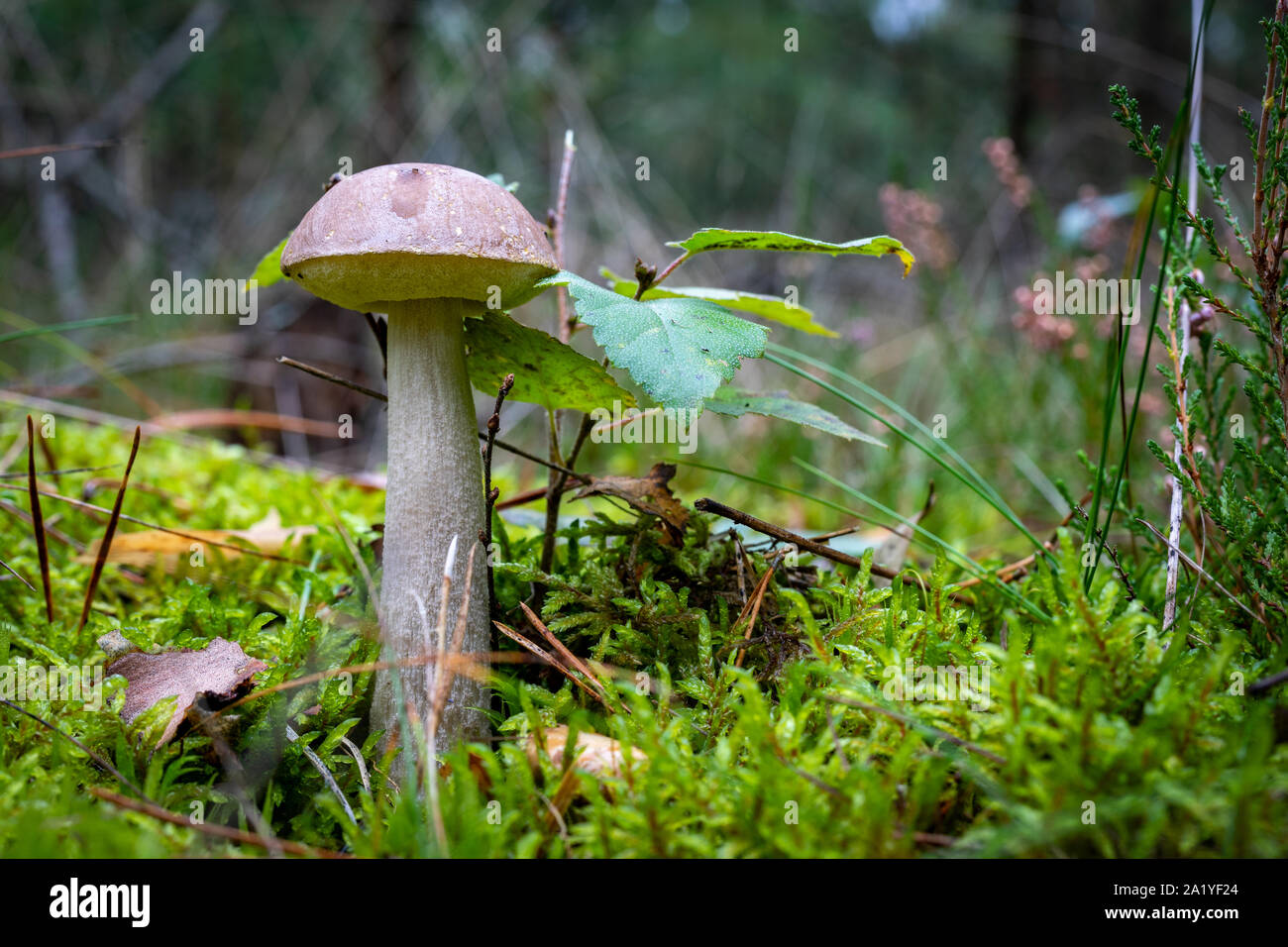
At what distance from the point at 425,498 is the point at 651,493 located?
45 cm

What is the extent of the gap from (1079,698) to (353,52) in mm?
8500

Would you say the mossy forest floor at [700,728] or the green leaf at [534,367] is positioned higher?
the green leaf at [534,367]

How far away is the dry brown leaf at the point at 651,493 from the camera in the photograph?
62.1 inches

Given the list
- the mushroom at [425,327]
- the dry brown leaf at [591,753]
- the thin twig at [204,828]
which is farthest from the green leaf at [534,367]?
the thin twig at [204,828]

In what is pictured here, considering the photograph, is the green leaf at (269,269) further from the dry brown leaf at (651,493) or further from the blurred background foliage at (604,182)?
the blurred background foliage at (604,182)

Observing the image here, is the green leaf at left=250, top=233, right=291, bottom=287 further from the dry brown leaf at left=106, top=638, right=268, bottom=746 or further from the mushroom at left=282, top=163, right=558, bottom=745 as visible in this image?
the dry brown leaf at left=106, top=638, right=268, bottom=746

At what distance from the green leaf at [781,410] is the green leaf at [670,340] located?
155 mm

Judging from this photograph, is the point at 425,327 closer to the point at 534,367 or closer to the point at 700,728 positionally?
the point at 534,367

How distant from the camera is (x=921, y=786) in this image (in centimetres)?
99

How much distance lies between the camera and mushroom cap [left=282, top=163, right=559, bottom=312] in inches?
49.3

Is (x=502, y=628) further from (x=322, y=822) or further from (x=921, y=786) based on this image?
(x=921, y=786)

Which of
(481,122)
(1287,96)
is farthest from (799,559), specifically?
(481,122)

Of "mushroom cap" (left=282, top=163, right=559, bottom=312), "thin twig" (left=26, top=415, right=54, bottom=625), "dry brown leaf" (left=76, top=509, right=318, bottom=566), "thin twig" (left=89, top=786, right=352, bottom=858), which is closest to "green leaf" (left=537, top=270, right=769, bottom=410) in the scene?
"mushroom cap" (left=282, top=163, right=559, bottom=312)

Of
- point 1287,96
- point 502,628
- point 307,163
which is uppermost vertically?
point 307,163
